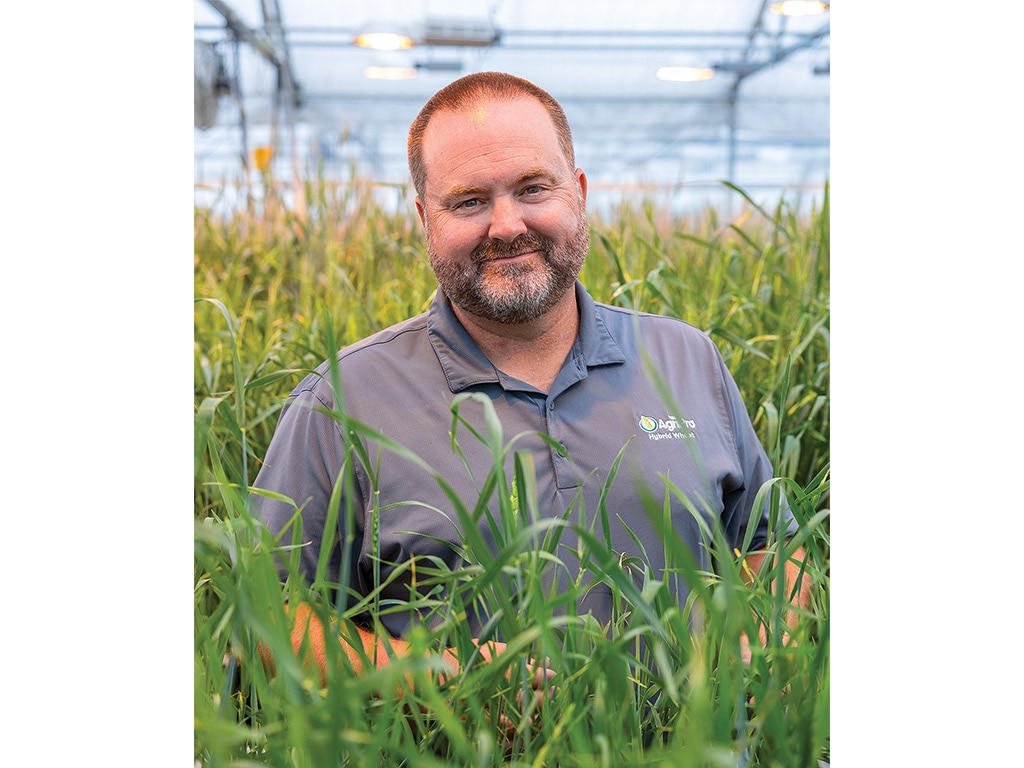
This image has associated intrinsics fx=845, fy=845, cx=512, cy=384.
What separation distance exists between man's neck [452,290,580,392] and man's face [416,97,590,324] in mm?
27

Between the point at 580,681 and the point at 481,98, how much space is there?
770 millimetres

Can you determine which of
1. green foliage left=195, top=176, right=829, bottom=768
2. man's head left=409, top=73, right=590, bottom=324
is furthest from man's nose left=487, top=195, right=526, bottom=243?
green foliage left=195, top=176, right=829, bottom=768

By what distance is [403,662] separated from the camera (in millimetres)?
342

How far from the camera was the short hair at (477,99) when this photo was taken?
1.03m

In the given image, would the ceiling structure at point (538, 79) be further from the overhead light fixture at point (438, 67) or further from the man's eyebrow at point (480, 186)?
the man's eyebrow at point (480, 186)

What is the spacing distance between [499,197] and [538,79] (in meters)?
2.71

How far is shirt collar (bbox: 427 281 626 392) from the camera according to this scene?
1048 millimetres

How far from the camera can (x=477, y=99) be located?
1.02 meters

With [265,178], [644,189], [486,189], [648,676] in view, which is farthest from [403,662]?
[644,189]

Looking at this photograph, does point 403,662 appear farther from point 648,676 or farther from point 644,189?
point 644,189

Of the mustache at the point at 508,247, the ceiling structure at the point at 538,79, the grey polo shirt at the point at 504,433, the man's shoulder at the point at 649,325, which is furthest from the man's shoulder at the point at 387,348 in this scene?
the ceiling structure at the point at 538,79

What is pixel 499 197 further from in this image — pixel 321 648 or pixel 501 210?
pixel 321 648

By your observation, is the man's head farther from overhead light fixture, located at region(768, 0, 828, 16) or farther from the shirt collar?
overhead light fixture, located at region(768, 0, 828, 16)

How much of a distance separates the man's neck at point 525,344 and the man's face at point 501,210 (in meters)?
0.03
